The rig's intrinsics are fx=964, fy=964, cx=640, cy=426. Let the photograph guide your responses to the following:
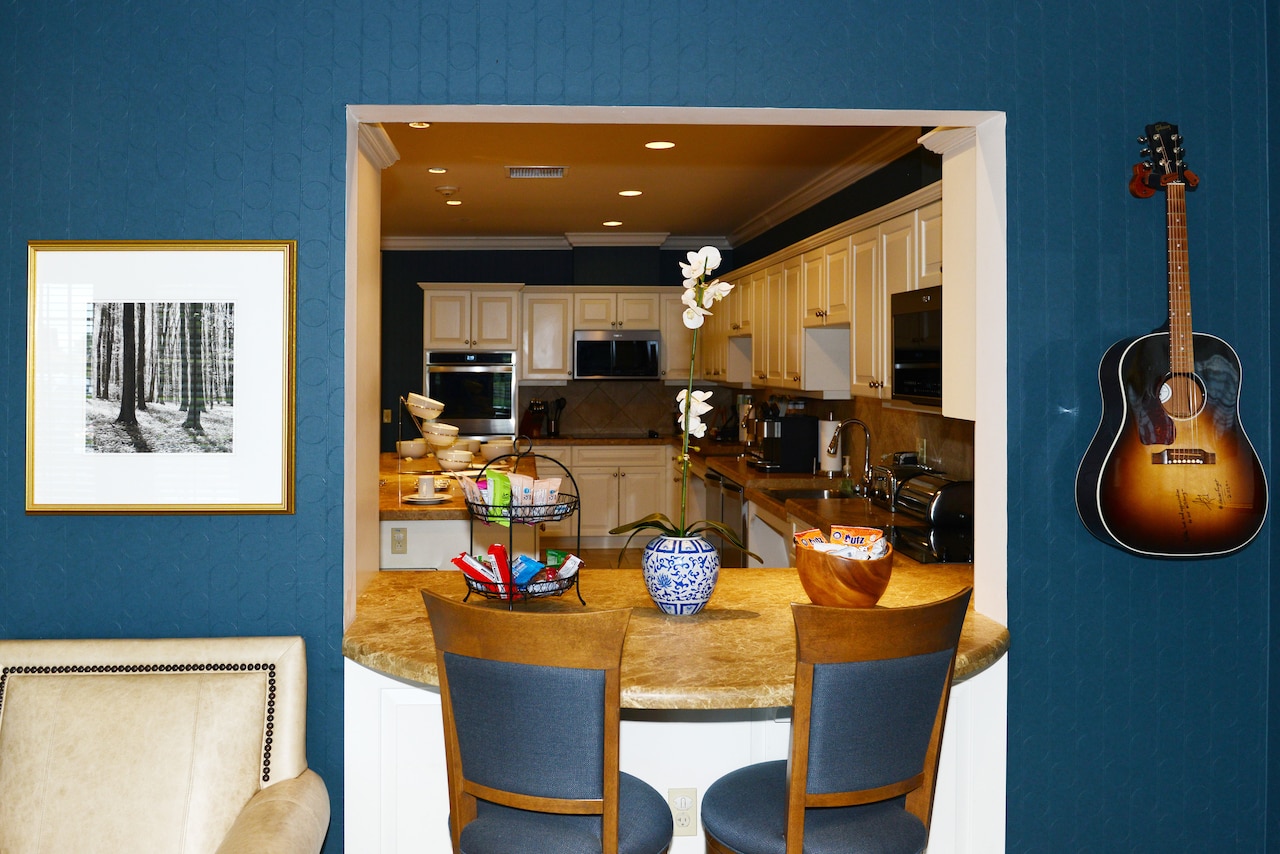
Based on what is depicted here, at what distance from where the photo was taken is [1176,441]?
2104 mm

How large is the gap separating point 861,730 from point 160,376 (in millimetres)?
1612

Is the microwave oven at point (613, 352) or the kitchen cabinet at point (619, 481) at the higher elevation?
the microwave oven at point (613, 352)

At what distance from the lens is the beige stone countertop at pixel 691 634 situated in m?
1.76

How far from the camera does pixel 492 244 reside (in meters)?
8.06

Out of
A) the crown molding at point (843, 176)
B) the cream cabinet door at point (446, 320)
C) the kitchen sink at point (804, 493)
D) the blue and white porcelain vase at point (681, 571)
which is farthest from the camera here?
the cream cabinet door at point (446, 320)

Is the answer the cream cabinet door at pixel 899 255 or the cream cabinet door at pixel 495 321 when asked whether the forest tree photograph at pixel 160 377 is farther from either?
the cream cabinet door at pixel 495 321

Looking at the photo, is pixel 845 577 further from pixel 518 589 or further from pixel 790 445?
pixel 790 445

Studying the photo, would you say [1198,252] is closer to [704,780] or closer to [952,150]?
[952,150]

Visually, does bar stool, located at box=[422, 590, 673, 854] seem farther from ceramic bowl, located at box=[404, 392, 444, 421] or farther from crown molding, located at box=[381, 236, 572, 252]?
crown molding, located at box=[381, 236, 572, 252]

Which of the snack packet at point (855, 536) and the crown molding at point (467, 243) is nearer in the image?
the snack packet at point (855, 536)

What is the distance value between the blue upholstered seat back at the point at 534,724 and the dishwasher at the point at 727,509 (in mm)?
3482

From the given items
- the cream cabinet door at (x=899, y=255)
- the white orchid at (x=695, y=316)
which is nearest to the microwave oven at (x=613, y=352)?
the cream cabinet door at (x=899, y=255)

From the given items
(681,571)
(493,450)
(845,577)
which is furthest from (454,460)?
(845,577)

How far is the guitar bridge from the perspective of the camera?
210 cm
